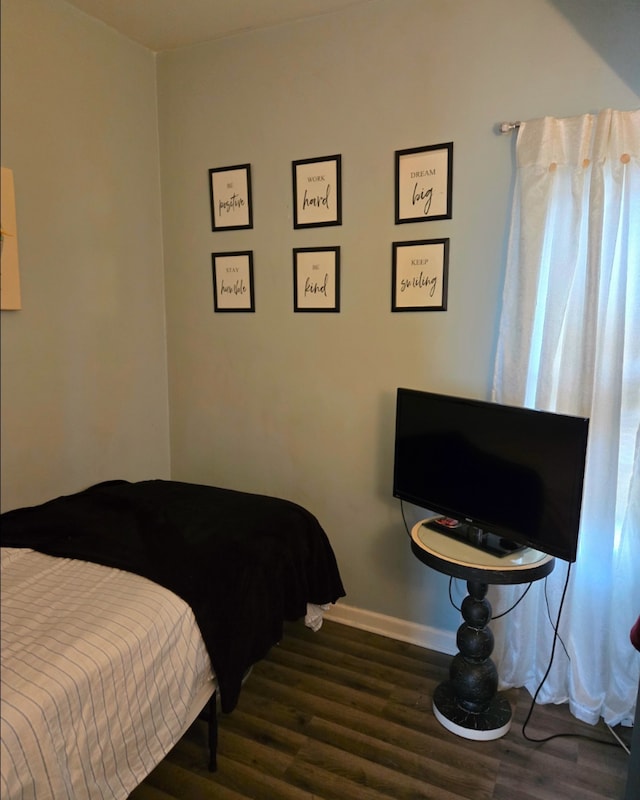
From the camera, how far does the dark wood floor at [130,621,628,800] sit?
68.7 inches

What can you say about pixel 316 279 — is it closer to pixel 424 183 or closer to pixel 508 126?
pixel 424 183

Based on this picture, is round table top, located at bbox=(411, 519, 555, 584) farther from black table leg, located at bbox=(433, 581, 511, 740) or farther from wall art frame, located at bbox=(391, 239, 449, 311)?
wall art frame, located at bbox=(391, 239, 449, 311)

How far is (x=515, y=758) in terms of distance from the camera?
188 centimetres

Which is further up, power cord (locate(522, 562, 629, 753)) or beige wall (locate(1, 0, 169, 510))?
beige wall (locate(1, 0, 169, 510))

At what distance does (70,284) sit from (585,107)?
187 cm

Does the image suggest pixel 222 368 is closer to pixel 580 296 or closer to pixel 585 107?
pixel 580 296

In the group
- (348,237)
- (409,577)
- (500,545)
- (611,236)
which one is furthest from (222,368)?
(611,236)

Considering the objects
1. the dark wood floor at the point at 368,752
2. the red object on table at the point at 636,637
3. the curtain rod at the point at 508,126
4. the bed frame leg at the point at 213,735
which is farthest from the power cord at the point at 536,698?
the curtain rod at the point at 508,126

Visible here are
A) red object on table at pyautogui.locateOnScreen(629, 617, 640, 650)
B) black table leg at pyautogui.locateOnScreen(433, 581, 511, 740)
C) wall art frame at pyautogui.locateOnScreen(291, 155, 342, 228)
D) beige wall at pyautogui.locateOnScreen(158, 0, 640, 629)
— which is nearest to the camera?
red object on table at pyautogui.locateOnScreen(629, 617, 640, 650)

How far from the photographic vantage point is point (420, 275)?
7.56 ft

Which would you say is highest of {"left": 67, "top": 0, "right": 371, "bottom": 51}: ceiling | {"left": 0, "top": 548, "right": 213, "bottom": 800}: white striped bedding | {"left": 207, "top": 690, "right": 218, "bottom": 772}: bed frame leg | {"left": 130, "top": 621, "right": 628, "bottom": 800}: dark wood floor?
{"left": 67, "top": 0, "right": 371, "bottom": 51}: ceiling

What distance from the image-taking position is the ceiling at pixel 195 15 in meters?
2.26

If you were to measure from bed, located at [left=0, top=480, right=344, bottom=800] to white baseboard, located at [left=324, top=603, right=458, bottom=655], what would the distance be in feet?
1.22

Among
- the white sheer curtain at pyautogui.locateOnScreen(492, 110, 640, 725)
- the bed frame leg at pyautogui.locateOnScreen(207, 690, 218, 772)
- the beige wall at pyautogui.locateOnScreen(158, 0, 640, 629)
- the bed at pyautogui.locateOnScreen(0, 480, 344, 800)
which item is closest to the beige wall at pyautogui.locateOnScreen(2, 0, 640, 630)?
the beige wall at pyautogui.locateOnScreen(158, 0, 640, 629)
